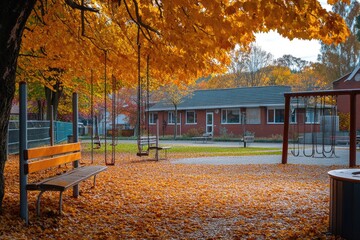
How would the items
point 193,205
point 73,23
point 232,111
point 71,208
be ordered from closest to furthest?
point 71,208 < point 193,205 < point 73,23 < point 232,111

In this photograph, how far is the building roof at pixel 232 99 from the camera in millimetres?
41406

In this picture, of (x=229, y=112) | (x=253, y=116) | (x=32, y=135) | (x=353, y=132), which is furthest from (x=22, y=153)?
(x=229, y=112)

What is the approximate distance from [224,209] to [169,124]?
138ft

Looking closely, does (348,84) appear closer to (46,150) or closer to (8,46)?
(46,150)

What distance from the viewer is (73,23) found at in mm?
12141

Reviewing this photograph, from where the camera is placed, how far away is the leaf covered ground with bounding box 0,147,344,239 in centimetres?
563

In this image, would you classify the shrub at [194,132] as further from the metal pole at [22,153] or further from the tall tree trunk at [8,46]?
the metal pole at [22,153]

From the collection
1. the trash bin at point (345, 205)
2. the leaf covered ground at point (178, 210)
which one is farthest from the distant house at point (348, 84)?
the trash bin at point (345, 205)

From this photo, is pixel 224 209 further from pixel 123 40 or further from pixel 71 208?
pixel 123 40

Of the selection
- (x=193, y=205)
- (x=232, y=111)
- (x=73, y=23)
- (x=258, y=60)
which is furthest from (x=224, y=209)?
(x=258, y=60)

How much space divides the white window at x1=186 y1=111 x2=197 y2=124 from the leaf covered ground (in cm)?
3599

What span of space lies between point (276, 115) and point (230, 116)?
523 centimetres

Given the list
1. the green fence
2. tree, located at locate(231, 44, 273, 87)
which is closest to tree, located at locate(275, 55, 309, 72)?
tree, located at locate(231, 44, 273, 87)

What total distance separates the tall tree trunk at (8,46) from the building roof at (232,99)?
3466cm
